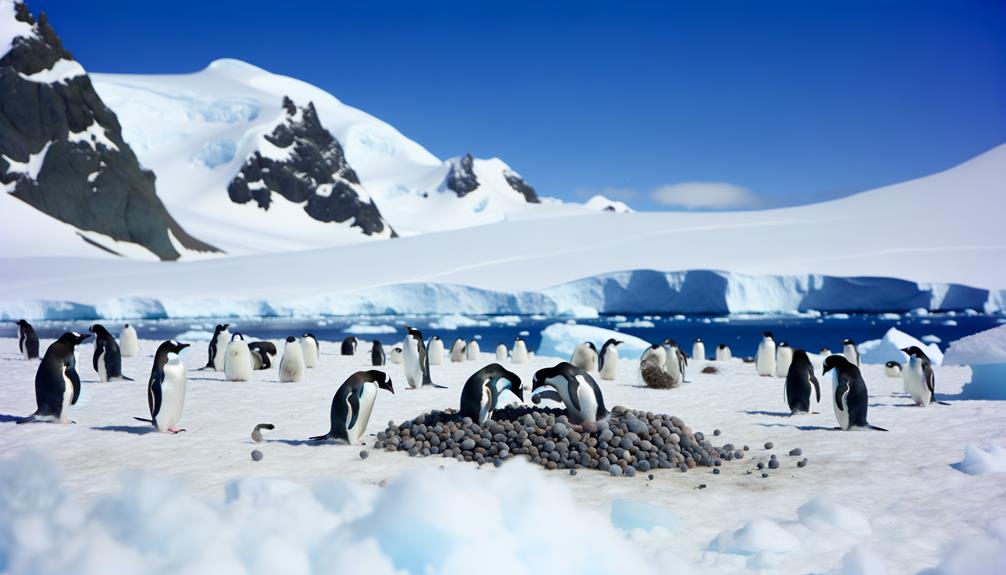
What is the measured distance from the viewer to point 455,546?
109 inches

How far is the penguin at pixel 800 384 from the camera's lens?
9305 millimetres

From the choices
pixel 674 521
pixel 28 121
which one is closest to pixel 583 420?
pixel 674 521

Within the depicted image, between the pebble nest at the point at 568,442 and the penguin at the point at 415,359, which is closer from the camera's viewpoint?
the pebble nest at the point at 568,442

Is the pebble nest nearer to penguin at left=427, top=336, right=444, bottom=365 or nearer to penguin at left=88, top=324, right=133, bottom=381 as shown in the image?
penguin at left=88, top=324, right=133, bottom=381

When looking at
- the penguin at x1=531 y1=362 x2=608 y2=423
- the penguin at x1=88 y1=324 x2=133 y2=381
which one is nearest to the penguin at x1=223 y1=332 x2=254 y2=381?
the penguin at x1=88 y1=324 x2=133 y2=381

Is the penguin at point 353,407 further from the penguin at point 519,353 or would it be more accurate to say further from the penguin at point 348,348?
→ the penguin at point 348,348

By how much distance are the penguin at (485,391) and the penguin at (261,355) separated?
7.73m

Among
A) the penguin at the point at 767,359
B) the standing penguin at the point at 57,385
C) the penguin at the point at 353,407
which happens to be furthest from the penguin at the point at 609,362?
the standing penguin at the point at 57,385

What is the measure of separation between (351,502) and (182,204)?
123439mm

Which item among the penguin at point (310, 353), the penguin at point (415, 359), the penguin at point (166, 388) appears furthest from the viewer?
the penguin at point (310, 353)

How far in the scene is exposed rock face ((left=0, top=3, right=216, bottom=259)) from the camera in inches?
3056

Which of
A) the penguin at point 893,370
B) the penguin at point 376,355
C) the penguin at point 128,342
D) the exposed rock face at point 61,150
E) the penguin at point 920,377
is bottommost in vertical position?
the penguin at point 893,370

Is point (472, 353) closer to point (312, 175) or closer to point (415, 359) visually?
point (415, 359)

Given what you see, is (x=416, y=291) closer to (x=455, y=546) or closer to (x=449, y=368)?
(x=449, y=368)
